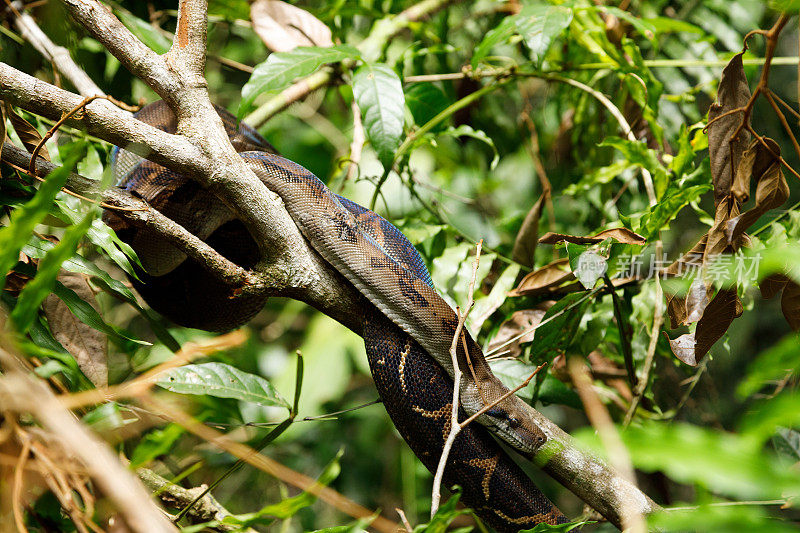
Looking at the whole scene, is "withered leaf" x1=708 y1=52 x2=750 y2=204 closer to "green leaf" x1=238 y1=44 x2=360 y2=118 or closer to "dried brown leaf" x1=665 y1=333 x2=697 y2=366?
"dried brown leaf" x1=665 y1=333 x2=697 y2=366

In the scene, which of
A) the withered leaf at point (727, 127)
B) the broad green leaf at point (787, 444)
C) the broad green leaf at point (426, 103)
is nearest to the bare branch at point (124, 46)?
the broad green leaf at point (426, 103)

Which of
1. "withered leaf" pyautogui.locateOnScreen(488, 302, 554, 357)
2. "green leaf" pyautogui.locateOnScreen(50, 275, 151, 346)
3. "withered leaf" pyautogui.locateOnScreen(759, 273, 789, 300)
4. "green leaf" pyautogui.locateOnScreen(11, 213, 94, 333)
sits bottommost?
"withered leaf" pyautogui.locateOnScreen(488, 302, 554, 357)

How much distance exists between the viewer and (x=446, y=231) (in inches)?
80.9

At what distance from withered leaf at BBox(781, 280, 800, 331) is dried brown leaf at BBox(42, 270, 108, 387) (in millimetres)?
1628

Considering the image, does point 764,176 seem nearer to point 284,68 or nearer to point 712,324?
point 712,324

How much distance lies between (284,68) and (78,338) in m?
0.90

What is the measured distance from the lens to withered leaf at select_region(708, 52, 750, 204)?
1.39m

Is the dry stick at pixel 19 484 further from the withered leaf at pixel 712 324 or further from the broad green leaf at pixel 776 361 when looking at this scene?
the withered leaf at pixel 712 324

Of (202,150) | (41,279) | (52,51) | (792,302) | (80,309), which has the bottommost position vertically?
(792,302)

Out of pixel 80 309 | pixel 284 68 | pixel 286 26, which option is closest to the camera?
pixel 80 309

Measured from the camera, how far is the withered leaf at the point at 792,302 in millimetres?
1314

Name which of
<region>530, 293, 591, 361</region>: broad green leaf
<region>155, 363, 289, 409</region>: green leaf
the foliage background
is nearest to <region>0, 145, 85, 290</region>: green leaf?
the foliage background

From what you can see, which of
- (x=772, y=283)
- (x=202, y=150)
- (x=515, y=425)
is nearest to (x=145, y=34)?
(x=202, y=150)

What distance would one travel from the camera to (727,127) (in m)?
1.42
